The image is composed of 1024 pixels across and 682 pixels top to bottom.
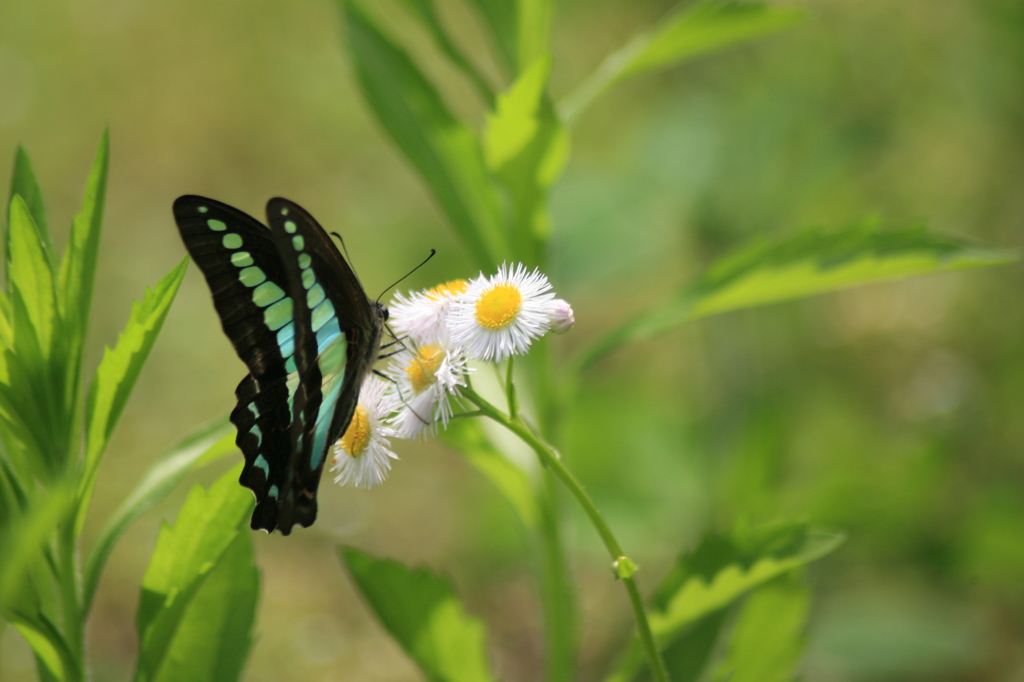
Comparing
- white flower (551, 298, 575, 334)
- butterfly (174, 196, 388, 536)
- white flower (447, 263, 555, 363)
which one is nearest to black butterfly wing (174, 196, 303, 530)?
butterfly (174, 196, 388, 536)

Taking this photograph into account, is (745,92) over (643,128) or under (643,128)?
under

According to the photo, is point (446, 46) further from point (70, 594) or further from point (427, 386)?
point (70, 594)

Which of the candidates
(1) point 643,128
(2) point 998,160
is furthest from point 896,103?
(1) point 643,128

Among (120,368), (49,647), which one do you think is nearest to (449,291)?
(120,368)

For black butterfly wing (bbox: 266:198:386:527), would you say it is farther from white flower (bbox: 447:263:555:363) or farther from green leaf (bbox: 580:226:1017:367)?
green leaf (bbox: 580:226:1017:367)

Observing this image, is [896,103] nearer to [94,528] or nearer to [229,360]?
[229,360]

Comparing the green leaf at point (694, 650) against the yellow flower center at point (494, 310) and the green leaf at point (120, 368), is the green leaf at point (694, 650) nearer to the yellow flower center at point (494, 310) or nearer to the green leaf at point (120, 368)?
the yellow flower center at point (494, 310)
